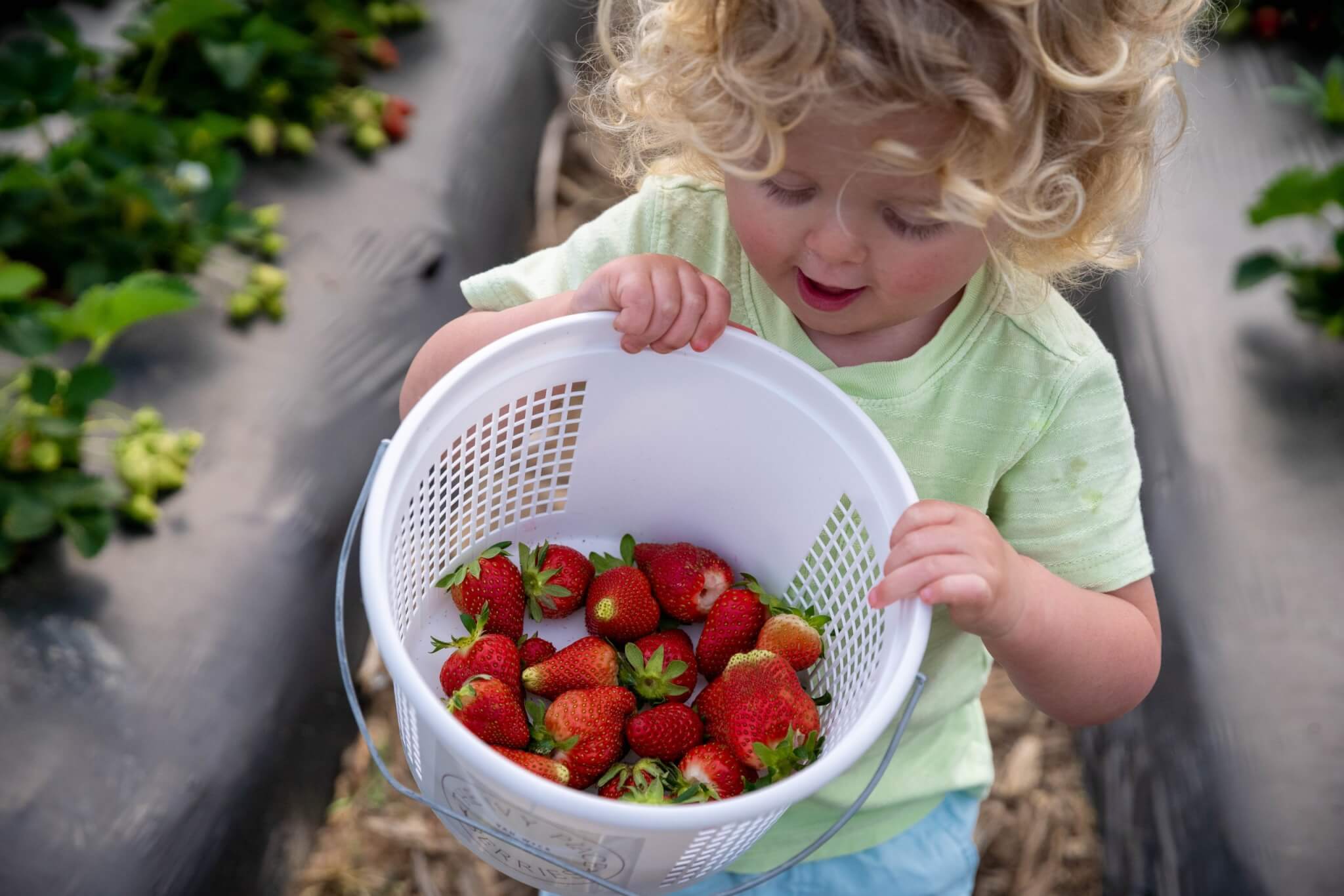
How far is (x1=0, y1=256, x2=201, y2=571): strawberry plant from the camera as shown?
4.26 ft

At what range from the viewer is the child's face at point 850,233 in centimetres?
73

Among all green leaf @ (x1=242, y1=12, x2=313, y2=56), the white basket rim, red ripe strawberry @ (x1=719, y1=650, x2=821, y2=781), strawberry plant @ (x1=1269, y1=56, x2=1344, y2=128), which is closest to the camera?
the white basket rim

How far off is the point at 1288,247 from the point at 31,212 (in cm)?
172

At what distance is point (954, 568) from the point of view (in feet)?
2.43

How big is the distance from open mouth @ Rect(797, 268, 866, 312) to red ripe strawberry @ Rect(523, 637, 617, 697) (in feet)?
1.07

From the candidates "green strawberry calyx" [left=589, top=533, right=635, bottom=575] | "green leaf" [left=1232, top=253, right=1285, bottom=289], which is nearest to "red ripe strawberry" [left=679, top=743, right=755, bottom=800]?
"green strawberry calyx" [left=589, top=533, right=635, bottom=575]

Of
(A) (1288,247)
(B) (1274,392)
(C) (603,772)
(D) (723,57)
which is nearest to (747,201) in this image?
(D) (723,57)

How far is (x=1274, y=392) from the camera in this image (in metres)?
1.60

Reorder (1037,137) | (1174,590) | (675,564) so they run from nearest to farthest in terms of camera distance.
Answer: (1037,137)
(675,564)
(1174,590)

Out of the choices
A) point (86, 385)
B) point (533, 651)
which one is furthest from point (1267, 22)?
point (86, 385)

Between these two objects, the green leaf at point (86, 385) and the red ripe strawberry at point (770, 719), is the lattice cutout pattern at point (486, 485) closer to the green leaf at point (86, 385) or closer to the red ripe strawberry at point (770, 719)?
the red ripe strawberry at point (770, 719)

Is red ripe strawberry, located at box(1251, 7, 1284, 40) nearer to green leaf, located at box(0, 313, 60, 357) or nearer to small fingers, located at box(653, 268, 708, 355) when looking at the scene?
small fingers, located at box(653, 268, 708, 355)

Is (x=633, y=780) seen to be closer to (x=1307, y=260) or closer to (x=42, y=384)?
(x=42, y=384)

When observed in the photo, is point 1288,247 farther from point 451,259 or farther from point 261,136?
point 261,136
